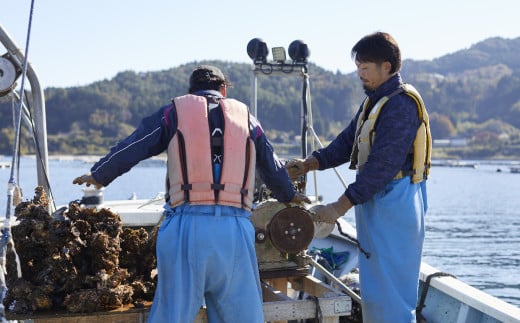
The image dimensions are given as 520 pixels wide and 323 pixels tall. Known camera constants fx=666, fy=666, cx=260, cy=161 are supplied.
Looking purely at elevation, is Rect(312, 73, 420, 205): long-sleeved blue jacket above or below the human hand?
above

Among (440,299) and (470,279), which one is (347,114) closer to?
(470,279)

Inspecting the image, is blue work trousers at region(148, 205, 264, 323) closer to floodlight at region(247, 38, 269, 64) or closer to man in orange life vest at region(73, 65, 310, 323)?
man in orange life vest at region(73, 65, 310, 323)

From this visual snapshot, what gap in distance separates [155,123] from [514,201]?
51.0 metres

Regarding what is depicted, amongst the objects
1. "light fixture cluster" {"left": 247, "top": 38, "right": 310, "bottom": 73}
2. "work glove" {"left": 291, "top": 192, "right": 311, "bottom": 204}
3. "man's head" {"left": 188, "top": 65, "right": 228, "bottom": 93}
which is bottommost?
"work glove" {"left": 291, "top": 192, "right": 311, "bottom": 204}

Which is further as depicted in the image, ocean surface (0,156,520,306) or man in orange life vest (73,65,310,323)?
ocean surface (0,156,520,306)

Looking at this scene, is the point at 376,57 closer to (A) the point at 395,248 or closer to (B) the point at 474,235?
(A) the point at 395,248

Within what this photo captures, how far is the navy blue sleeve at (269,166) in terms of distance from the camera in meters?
3.45

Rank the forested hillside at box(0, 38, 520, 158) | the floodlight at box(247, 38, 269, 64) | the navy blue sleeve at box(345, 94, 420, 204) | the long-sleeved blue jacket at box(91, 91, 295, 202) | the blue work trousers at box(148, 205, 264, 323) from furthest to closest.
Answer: the forested hillside at box(0, 38, 520, 158) → the floodlight at box(247, 38, 269, 64) → the navy blue sleeve at box(345, 94, 420, 204) → the long-sleeved blue jacket at box(91, 91, 295, 202) → the blue work trousers at box(148, 205, 264, 323)

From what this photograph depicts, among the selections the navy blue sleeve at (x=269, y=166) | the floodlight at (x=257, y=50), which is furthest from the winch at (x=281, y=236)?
the floodlight at (x=257, y=50)

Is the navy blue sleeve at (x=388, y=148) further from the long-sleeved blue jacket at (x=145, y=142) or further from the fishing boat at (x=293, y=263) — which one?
the long-sleeved blue jacket at (x=145, y=142)

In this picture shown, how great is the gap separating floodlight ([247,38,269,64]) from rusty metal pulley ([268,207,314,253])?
110 inches

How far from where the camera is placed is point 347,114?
11119cm

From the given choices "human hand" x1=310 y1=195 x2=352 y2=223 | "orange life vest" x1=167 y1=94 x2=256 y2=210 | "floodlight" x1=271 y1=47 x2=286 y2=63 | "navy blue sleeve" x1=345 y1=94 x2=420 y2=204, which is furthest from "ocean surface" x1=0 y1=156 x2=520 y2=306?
"floodlight" x1=271 y1=47 x2=286 y2=63

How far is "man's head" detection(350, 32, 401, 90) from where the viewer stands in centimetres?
373
